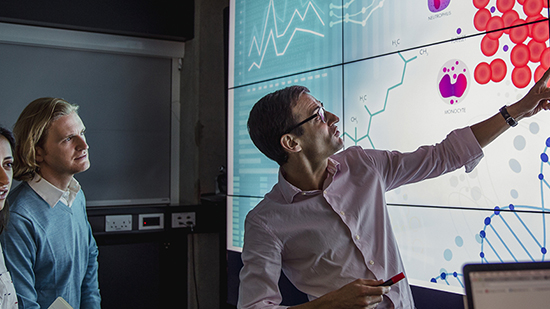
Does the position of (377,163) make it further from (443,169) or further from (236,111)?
(236,111)

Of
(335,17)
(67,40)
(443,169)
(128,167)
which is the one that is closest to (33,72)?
(67,40)

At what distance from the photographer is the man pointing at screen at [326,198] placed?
A: 1354 mm

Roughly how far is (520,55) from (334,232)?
0.92 meters

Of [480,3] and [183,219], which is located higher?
[480,3]

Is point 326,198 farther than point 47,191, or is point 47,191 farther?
point 47,191

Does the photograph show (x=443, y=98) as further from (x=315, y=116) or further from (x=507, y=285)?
(x=507, y=285)

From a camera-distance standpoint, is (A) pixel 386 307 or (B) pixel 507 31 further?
(B) pixel 507 31

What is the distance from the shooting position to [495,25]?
1511mm

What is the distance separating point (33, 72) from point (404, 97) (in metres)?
2.64

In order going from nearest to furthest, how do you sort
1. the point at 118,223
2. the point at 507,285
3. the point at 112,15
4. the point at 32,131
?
1. the point at 507,285
2. the point at 32,131
3. the point at 118,223
4. the point at 112,15

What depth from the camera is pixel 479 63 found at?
1.54 m

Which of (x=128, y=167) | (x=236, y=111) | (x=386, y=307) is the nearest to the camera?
(x=386, y=307)

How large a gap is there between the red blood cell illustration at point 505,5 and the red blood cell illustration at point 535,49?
16 centimetres

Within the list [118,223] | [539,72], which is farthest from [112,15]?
[539,72]
